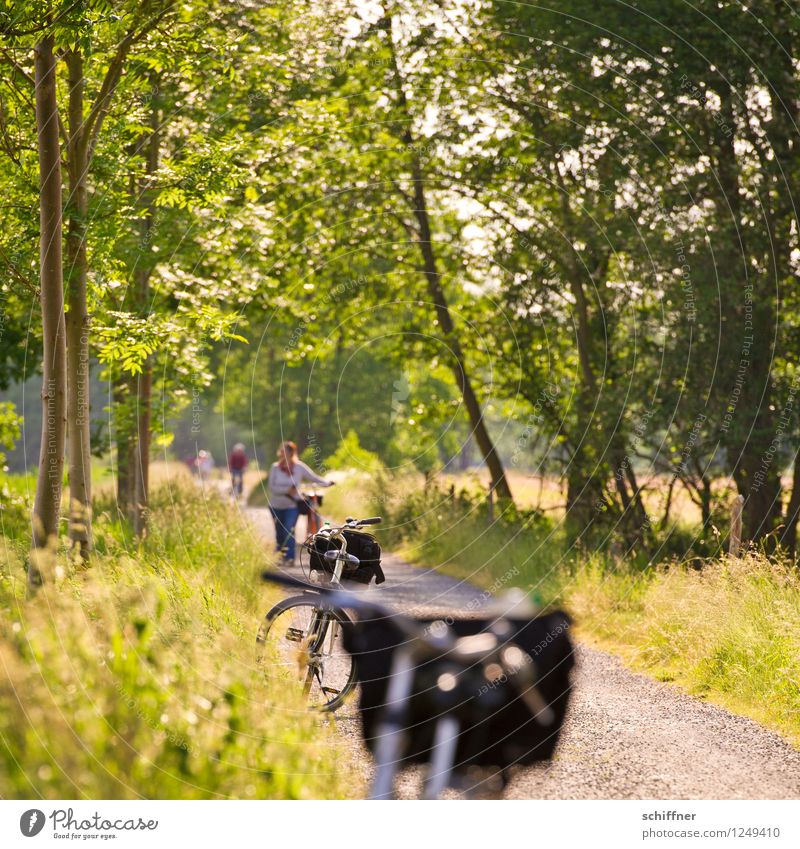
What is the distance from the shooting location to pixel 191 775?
453 centimetres

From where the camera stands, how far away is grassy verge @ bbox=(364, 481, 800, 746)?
7.46 m

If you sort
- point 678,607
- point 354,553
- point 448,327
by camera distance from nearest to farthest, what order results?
point 354,553 < point 678,607 < point 448,327

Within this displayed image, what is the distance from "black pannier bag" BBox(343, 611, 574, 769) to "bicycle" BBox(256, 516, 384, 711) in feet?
0.47

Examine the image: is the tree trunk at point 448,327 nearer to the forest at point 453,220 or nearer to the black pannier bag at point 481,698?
the forest at point 453,220

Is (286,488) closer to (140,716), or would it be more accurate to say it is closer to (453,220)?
(453,220)

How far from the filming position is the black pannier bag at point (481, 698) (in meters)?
6.06

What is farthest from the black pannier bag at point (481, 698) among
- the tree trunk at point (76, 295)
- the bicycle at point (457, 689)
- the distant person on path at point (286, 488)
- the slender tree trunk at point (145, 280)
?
the distant person on path at point (286, 488)

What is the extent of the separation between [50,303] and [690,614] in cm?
592

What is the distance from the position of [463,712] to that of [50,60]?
535cm

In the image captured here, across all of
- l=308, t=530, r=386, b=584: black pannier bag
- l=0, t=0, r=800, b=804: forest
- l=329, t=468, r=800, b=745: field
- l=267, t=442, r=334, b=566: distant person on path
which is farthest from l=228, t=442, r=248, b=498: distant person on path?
l=308, t=530, r=386, b=584: black pannier bag

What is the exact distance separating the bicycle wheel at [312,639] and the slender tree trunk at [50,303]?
177 centimetres

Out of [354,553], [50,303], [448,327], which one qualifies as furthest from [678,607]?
[448,327]

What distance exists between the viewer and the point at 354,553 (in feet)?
22.9

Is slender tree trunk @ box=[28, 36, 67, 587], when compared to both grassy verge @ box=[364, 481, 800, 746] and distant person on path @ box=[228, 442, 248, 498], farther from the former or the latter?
distant person on path @ box=[228, 442, 248, 498]
